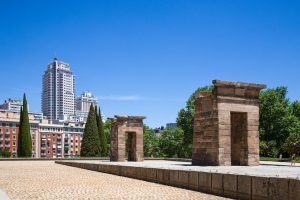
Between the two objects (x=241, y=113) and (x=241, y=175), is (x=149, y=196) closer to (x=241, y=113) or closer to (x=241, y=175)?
(x=241, y=175)

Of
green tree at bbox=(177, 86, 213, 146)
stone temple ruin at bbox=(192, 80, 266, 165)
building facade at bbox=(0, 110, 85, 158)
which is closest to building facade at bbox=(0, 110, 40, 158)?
building facade at bbox=(0, 110, 85, 158)

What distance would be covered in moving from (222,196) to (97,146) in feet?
167

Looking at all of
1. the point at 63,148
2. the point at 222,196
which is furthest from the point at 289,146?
the point at 63,148

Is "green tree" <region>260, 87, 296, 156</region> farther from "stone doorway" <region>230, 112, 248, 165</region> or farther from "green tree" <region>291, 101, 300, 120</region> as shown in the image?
"stone doorway" <region>230, 112, 248, 165</region>

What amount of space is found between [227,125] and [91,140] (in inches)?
1712

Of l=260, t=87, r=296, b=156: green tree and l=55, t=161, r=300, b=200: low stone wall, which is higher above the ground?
l=260, t=87, r=296, b=156: green tree

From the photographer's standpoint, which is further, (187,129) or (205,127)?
(187,129)

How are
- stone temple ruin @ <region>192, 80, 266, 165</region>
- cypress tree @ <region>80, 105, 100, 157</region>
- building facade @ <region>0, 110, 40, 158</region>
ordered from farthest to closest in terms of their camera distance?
building facade @ <region>0, 110, 40, 158</region>
cypress tree @ <region>80, 105, 100, 157</region>
stone temple ruin @ <region>192, 80, 266, 165</region>

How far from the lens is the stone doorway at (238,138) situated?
1866 cm

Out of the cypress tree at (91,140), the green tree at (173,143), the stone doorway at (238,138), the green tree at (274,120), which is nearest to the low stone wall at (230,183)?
the stone doorway at (238,138)

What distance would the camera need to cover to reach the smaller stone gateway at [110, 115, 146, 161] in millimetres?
32156

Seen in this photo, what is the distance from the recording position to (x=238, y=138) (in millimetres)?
19172

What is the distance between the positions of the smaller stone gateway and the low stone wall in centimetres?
1680

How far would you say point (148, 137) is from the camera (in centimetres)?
7925
